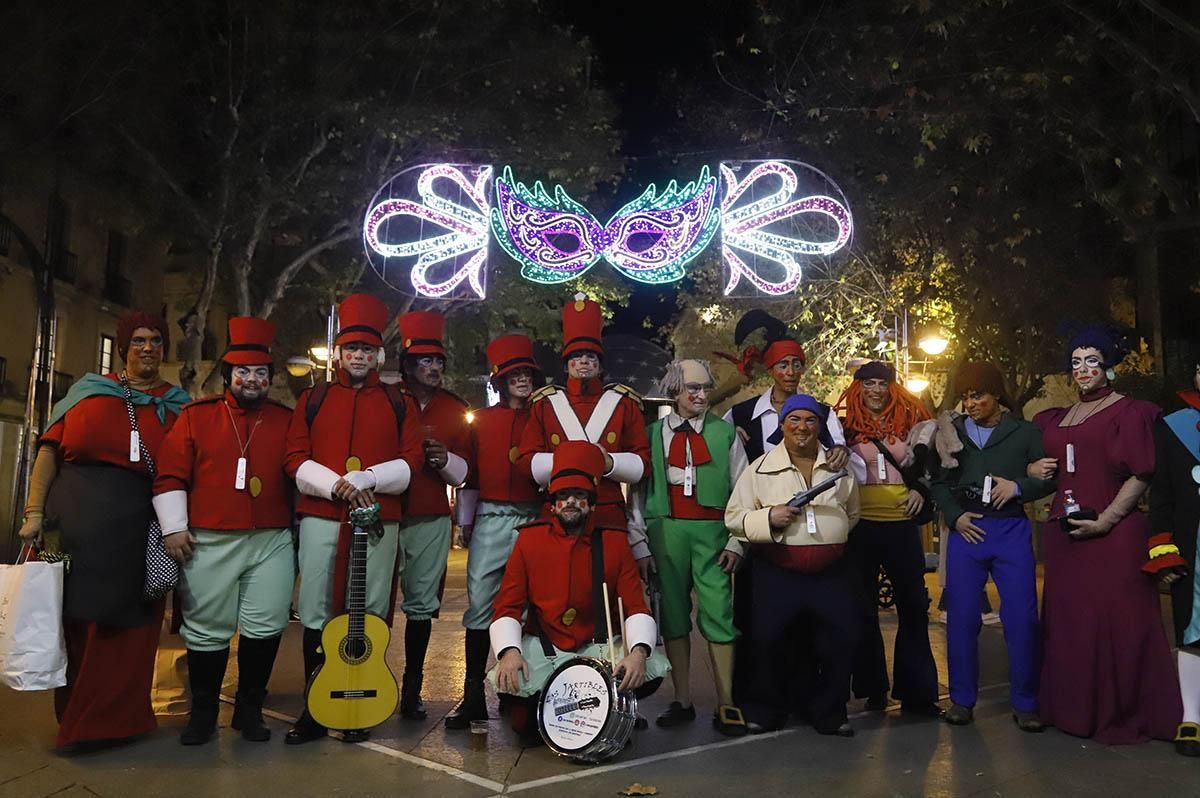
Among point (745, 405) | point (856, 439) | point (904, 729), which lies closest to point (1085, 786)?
point (904, 729)

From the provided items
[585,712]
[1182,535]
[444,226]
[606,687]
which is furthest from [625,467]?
[444,226]

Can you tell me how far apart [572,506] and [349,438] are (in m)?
1.33

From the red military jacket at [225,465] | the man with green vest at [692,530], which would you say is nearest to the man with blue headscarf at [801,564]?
the man with green vest at [692,530]

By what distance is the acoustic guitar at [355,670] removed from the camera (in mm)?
5098

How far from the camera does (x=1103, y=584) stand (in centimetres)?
545

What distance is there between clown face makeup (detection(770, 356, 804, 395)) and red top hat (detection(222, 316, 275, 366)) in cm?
304

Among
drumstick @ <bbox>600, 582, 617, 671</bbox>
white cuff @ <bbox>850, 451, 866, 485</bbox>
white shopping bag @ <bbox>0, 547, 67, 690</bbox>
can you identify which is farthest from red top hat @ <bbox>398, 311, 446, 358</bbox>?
white cuff @ <bbox>850, 451, 866, 485</bbox>

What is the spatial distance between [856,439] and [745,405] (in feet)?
2.46

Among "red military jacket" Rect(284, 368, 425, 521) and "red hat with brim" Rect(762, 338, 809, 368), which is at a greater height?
"red hat with brim" Rect(762, 338, 809, 368)

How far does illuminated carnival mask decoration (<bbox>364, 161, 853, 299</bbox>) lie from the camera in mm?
9961

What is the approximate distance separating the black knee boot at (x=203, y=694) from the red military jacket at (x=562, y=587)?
1.58 m

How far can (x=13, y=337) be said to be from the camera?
21.5 metres

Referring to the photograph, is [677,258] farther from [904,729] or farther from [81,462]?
[81,462]

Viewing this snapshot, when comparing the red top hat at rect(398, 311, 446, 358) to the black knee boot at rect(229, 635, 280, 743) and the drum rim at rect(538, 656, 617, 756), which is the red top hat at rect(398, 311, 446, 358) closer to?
the black knee boot at rect(229, 635, 280, 743)
